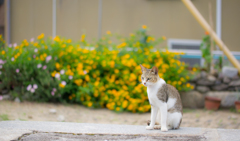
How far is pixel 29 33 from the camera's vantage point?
639 cm

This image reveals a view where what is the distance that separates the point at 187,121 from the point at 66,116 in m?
2.14

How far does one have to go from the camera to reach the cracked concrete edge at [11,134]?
190 cm

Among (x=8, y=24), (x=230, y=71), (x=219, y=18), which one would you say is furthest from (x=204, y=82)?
(x=8, y=24)

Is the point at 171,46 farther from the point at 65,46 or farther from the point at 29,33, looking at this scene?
the point at 29,33

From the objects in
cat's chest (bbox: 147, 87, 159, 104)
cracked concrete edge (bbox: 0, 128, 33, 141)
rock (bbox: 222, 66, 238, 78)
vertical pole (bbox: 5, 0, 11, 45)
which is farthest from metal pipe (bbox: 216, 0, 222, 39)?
vertical pole (bbox: 5, 0, 11, 45)

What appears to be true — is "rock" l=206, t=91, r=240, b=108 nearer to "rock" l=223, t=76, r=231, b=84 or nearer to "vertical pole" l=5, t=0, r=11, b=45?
"rock" l=223, t=76, r=231, b=84

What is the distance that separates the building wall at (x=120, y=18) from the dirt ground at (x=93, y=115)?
7.97ft

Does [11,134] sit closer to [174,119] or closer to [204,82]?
[174,119]

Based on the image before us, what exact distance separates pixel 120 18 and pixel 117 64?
6.48 ft

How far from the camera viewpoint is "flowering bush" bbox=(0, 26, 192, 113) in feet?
14.3

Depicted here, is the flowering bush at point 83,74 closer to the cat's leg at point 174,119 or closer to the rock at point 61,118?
the rock at point 61,118

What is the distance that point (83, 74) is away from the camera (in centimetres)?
449

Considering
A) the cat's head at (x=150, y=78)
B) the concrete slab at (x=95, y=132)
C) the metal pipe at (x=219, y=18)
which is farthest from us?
the metal pipe at (x=219, y=18)

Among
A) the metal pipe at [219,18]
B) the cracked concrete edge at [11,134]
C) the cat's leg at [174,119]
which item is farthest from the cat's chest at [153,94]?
the metal pipe at [219,18]
